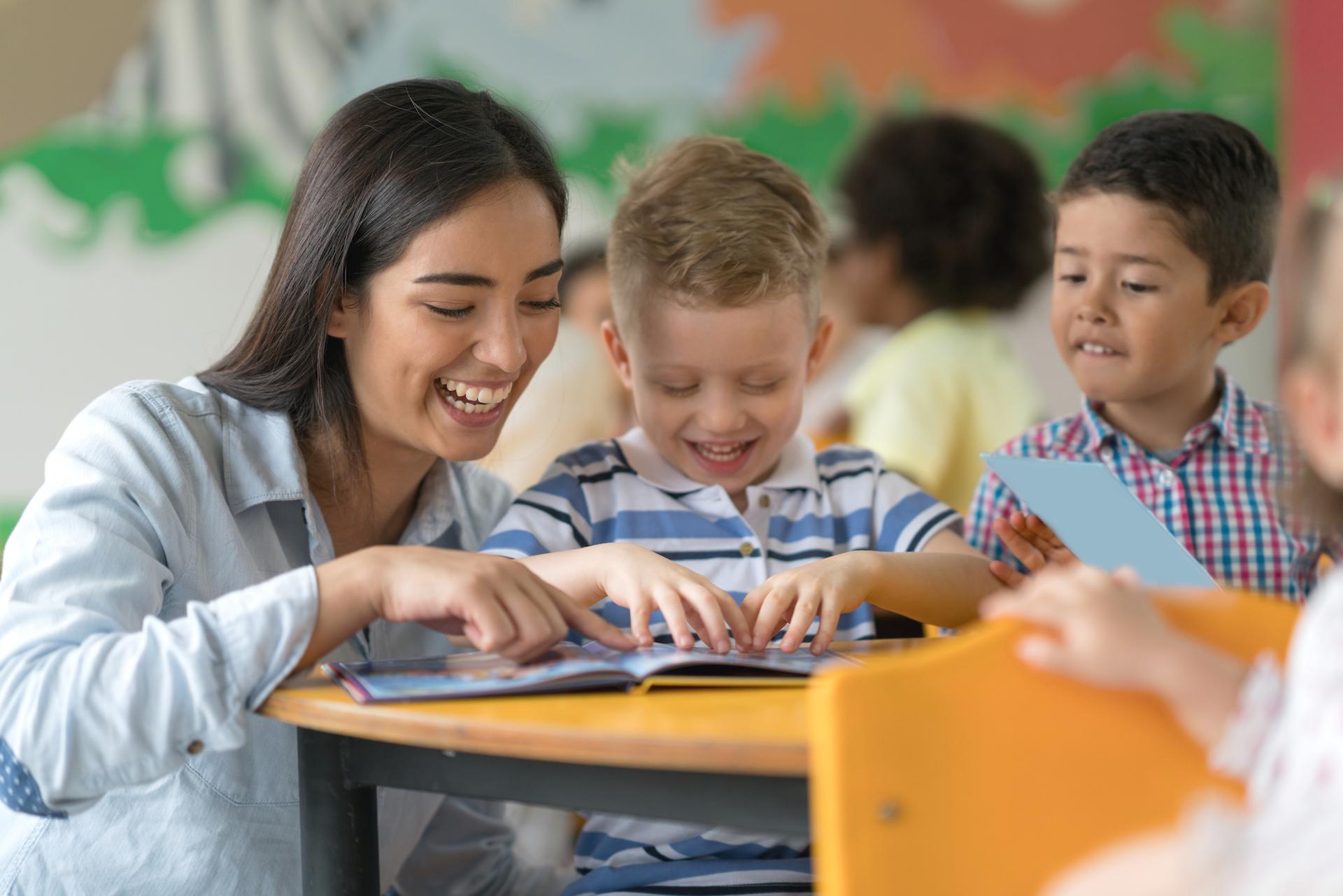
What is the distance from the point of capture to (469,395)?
1408 millimetres

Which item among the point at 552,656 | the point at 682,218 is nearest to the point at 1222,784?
the point at 552,656

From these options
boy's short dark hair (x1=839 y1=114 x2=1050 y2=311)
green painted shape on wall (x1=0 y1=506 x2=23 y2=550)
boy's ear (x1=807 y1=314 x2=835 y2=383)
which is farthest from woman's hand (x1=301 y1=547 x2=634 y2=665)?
green painted shape on wall (x1=0 y1=506 x2=23 y2=550)

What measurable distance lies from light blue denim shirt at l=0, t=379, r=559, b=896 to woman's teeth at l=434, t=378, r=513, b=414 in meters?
0.17

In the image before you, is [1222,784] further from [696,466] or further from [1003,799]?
[696,466]

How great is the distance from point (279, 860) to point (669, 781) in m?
0.66

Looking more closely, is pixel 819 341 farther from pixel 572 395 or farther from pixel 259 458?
pixel 572 395

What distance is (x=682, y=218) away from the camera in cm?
156

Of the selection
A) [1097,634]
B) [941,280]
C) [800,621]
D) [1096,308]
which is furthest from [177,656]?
[941,280]

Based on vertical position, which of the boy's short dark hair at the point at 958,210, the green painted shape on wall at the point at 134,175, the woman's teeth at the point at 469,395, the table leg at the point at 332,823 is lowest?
the table leg at the point at 332,823

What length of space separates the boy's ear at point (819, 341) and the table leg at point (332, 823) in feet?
2.82

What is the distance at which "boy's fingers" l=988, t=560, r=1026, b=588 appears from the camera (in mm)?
1365

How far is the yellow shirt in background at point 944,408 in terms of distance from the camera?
269cm

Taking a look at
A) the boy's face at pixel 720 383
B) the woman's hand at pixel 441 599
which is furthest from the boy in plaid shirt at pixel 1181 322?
the woman's hand at pixel 441 599

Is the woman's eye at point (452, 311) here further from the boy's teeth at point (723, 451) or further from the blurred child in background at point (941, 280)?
the blurred child in background at point (941, 280)
